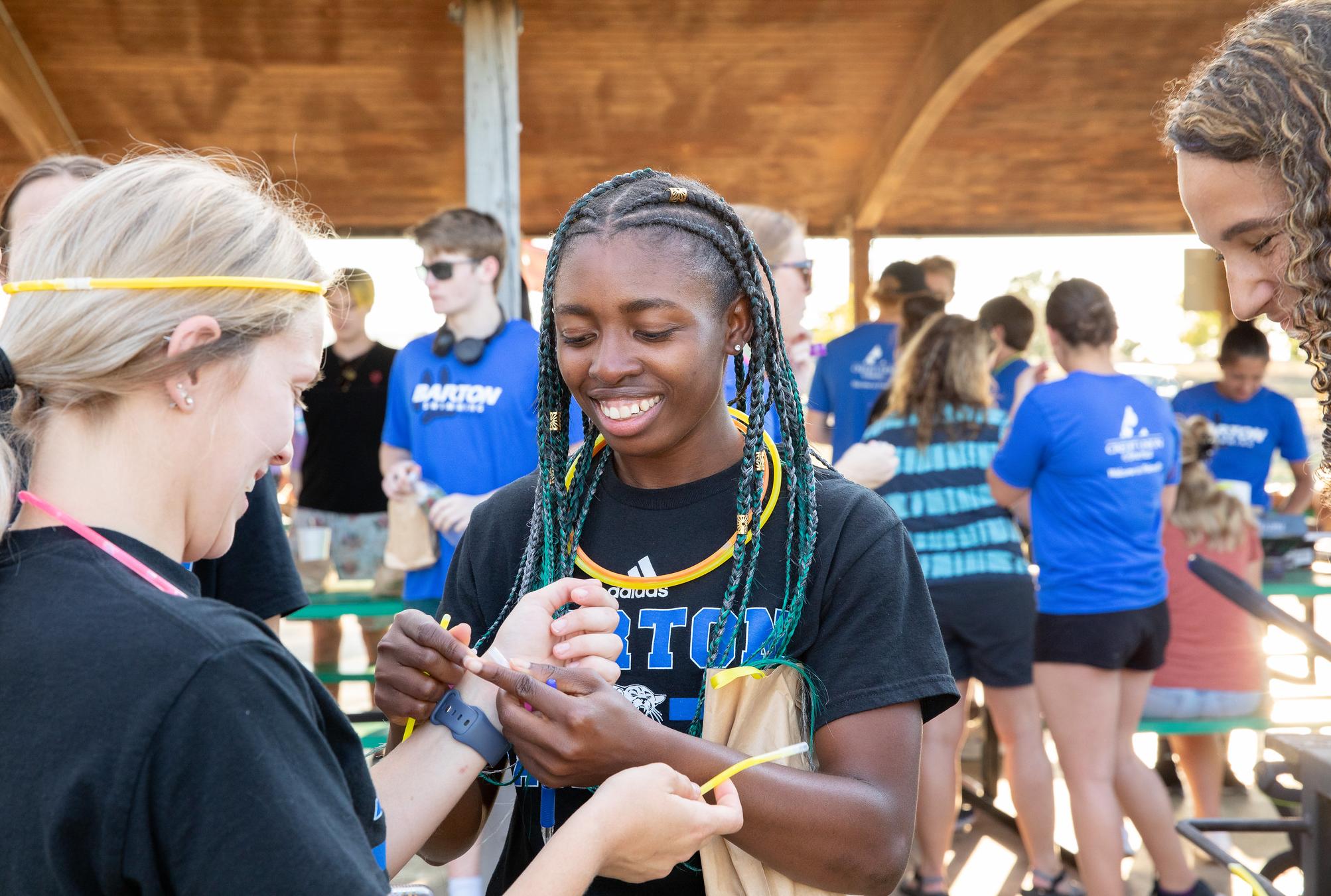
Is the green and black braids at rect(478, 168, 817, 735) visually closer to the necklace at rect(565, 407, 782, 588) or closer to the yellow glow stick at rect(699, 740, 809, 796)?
the necklace at rect(565, 407, 782, 588)

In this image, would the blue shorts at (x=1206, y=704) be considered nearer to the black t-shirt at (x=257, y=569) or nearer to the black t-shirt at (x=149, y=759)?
the black t-shirt at (x=257, y=569)

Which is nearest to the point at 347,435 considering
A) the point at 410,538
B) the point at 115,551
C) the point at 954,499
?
the point at 410,538

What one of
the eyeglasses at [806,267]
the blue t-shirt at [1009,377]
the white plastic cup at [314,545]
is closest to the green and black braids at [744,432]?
the eyeglasses at [806,267]

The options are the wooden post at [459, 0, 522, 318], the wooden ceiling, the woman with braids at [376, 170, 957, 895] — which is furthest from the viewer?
the wooden ceiling

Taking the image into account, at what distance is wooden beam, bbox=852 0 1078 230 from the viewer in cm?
848

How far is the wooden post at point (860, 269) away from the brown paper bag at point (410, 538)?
9.02m

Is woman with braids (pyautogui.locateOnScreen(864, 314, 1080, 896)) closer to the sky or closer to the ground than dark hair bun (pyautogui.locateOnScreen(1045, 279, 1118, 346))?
closer to the ground

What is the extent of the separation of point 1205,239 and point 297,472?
6.31 m

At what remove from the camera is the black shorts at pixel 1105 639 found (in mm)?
4023

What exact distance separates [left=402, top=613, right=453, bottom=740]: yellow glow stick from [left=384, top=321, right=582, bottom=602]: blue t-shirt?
2.56m

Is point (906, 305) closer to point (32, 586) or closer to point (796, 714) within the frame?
point (796, 714)

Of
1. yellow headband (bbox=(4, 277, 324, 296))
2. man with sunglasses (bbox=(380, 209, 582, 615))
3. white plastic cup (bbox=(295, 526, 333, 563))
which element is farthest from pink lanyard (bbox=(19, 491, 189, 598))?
white plastic cup (bbox=(295, 526, 333, 563))

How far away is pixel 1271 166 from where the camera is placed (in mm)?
1420

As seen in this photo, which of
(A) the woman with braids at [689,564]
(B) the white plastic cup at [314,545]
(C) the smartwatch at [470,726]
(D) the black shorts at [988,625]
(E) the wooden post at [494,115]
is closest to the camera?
(A) the woman with braids at [689,564]
